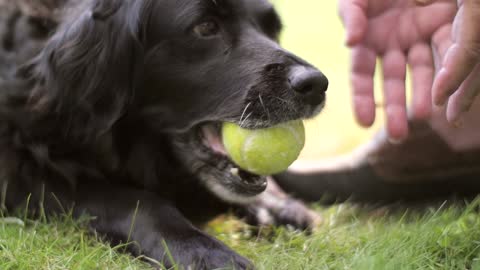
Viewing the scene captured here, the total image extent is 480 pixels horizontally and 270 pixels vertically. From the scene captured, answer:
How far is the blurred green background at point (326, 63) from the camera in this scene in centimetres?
466

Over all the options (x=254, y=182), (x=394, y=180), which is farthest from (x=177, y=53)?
(x=394, y=180)

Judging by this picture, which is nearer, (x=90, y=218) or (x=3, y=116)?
(x=90, y=218)

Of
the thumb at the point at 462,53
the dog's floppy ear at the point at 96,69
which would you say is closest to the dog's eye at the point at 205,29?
the dog's floppy ear at the point at 96,69

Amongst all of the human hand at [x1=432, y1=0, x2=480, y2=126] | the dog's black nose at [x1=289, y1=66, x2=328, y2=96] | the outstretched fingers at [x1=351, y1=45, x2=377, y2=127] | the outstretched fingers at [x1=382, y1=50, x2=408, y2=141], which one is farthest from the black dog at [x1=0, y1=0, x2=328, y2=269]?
the human hand at [x1=432, y1=0, x2=480, y2=126]

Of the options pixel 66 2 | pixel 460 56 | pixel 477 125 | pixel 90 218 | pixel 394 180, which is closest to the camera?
pixel 460 56

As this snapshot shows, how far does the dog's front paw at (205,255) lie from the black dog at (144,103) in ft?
0.98

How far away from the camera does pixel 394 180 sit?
3555 millimetres

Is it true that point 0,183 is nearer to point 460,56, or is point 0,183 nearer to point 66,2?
point 66,2

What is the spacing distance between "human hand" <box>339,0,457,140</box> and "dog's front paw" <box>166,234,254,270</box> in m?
0.68

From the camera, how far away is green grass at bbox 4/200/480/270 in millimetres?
2064

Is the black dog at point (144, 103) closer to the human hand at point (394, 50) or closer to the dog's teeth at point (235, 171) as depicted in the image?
the dog's teeth at point (235, 171)

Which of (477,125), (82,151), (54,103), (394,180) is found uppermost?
(54,103)

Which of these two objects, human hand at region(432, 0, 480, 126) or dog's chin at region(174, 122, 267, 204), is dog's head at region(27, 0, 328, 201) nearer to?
dog's chin at region(174, 122, 267, 204)

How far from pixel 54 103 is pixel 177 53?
1.66 ft
